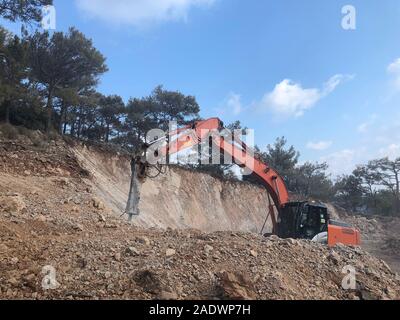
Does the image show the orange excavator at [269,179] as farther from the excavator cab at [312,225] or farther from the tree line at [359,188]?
the tree line at [359,188]

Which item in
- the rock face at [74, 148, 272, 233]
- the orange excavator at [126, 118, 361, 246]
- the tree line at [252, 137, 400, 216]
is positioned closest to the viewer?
the orange excavator at [126, 118, 361, 246]

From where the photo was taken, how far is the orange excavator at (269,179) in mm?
11984

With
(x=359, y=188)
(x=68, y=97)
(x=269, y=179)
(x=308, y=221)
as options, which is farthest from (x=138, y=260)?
(x=359, y=188)

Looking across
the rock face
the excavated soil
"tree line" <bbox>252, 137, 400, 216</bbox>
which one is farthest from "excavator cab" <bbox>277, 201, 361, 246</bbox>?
"tree line" <bbox>252, 137, 400, 216</bbox>

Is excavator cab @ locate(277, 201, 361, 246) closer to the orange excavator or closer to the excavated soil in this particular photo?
the orange excavator

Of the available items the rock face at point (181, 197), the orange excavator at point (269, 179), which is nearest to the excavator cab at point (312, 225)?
the orange excavator at point (269, 179)

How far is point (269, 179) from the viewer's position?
15.1 metres

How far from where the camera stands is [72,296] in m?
5.91

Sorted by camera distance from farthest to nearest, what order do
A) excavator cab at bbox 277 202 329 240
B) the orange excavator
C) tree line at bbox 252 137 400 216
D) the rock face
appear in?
1. tree line at bbox 252 137 400 216
2. the rock face
3. excavator cab at bbox 277 202 329 240
4. the orange excavator

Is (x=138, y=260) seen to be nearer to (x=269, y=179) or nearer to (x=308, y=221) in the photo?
(x=308, y=221)

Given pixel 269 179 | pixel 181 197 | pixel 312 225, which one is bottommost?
pixel 312 225

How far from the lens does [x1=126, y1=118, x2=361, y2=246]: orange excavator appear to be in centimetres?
1198

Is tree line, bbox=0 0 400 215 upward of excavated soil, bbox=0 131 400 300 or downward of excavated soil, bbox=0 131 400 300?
upward
